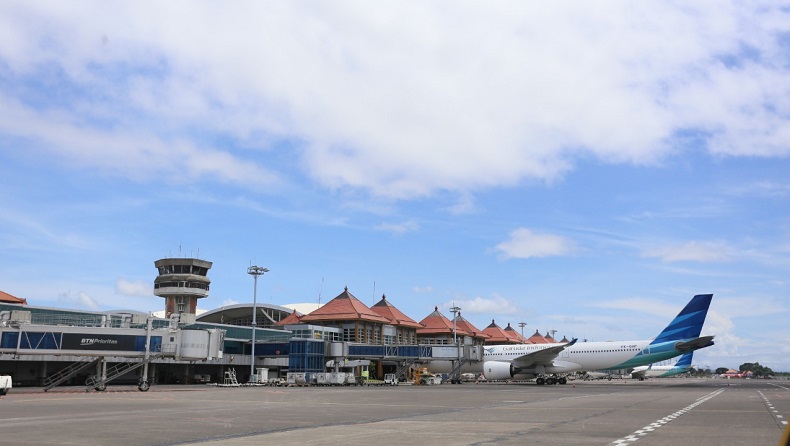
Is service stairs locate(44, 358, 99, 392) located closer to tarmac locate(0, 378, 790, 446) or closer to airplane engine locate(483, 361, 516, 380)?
tarmac locate(0, 378, 790, 446)

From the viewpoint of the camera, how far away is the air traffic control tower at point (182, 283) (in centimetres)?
11900

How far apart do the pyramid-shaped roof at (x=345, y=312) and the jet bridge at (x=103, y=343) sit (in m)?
41.2

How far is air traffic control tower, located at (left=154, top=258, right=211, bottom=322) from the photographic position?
119000 millimetres

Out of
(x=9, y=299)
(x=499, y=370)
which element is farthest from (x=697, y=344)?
(x=9, y=299)

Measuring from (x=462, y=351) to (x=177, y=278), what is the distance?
6453 cm

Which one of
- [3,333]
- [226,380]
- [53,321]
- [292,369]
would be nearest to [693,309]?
[292,369]

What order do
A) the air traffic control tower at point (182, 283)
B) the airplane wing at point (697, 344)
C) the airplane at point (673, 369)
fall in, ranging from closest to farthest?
the airplane wing at point (697, 344), the airplane at point (673, 369), the air traffic control tower at point (182, 283)

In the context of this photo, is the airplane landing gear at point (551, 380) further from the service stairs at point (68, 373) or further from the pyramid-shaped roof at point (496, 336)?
the pyramid-shaped roof at point (496, 336)

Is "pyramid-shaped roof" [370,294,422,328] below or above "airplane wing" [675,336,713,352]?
above

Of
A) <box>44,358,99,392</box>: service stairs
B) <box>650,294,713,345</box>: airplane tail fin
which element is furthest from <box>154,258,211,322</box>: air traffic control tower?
<box>650,294,713,345</box>: airplane tail fin

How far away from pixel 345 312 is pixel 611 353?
4474 cm

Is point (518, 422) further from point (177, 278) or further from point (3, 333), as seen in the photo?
point (177, 278)

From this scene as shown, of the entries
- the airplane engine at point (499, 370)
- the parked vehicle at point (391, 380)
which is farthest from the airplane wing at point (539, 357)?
the parked vehicle at point (391, 380)

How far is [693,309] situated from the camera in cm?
6247
